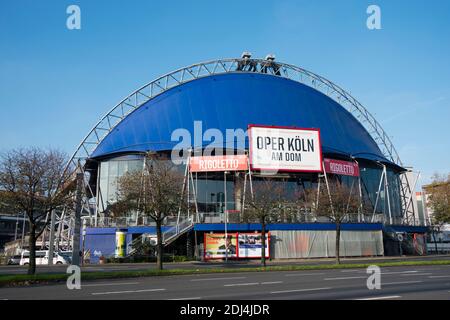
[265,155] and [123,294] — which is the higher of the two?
[265,155]

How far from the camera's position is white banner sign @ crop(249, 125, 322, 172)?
48656 millimetres

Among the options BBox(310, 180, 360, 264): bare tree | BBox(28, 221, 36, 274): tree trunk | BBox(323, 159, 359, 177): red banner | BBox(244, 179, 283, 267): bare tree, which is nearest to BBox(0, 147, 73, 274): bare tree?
BBox(28, 221, 36, 274): tree trunk

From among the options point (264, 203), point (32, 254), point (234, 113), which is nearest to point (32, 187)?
point (32, 254)

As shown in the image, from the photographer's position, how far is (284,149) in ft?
162

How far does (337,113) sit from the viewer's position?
64062 mm

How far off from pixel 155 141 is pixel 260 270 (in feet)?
98.9

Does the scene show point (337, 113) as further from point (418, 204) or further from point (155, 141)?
point (418, 204)

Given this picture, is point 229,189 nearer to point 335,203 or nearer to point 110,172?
point 110,172

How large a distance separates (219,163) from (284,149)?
27.6 feet

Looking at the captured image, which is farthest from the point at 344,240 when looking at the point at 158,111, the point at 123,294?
the point at 123,294

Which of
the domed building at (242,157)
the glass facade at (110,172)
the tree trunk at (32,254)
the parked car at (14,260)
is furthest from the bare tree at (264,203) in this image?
the parked car at (14,260)

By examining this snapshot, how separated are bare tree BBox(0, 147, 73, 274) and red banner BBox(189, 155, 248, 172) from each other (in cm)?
Answer: 2502

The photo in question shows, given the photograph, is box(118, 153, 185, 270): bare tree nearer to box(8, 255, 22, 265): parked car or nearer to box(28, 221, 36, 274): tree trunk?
box(28, 221, 36, 274): tree trunk

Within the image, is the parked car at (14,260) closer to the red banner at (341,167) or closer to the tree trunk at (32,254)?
the tree trunk at (32,254)
